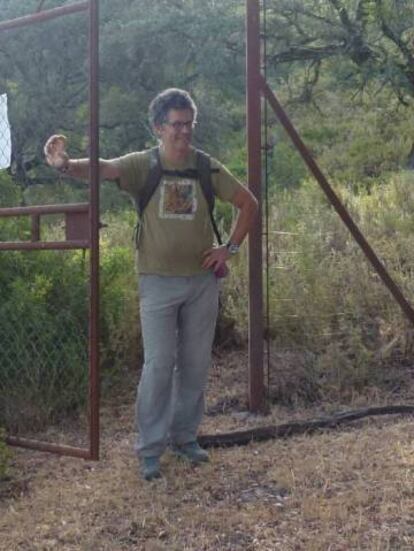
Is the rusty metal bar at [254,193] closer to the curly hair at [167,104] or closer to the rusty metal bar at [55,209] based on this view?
the curly hair at [167,104]

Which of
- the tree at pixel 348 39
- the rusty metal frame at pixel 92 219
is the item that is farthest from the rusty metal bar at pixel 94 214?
the tree at pixel 348 39

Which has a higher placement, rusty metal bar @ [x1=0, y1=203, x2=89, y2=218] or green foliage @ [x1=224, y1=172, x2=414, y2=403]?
rusty metal bar @ [x1=0, y1=203, x2=89, y2=218]

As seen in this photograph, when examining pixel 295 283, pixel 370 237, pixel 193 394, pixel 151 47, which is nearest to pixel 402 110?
pixel 151 47

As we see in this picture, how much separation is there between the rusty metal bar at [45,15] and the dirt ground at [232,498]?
2272 millimetres

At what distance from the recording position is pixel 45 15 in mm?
4785

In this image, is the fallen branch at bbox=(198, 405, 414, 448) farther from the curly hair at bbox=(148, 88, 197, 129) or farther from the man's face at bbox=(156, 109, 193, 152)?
the curly hair at bbox=(148, 88, 197, 129)

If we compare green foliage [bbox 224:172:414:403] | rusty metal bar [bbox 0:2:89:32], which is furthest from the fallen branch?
rusty metal bar [bbox 0:2:89:32]

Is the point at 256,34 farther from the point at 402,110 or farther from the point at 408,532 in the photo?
the point at 402,110

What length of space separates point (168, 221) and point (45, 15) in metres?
1.26

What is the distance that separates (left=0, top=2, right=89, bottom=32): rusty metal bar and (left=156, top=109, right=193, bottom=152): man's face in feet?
2.27

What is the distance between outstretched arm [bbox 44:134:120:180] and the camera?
14.3 ft

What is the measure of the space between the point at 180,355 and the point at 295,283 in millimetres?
2087

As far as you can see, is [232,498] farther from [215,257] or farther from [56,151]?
[56,151]

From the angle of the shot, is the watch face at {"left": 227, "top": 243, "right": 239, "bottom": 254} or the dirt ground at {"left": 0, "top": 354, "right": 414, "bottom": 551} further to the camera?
the watch face at {"left": 227, "top": 243, "right": 239, "bottom": 254}
